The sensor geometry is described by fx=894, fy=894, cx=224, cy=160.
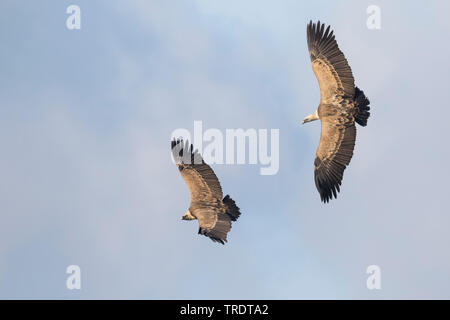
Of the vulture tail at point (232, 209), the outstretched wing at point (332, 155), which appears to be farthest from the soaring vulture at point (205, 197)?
the outstretched wing at point (332, 155)

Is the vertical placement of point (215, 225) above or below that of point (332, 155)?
below

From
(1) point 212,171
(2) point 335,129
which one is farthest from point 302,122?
(1) point 212,171

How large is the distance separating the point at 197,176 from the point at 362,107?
20.6 feet

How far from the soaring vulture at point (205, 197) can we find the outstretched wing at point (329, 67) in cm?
482

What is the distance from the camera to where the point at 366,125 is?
2952cm

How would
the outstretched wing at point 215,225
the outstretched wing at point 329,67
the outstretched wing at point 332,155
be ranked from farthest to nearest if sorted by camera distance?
the outstretched wing at point 215,225
the outstretched wing at point 332,155
the outstretched wing at point 329,67

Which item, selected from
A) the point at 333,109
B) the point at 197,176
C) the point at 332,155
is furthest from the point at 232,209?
the point at 333,109

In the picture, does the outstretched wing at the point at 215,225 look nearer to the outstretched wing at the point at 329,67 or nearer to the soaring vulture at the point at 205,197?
the soaring vulture at the point at 205,197

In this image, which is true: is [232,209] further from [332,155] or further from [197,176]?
[332,155]

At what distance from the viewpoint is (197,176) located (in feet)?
103

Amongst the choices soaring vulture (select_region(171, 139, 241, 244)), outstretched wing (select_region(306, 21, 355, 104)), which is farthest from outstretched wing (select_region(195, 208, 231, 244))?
outstretched wing (select_region(306, 21, 355, 104))

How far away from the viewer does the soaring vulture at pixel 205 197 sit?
102ft

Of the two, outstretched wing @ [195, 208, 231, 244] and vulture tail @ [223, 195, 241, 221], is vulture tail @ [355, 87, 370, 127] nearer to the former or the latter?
vulture tail @ [223, 195, 241, 221]

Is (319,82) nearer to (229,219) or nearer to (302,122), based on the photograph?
(302,122)
